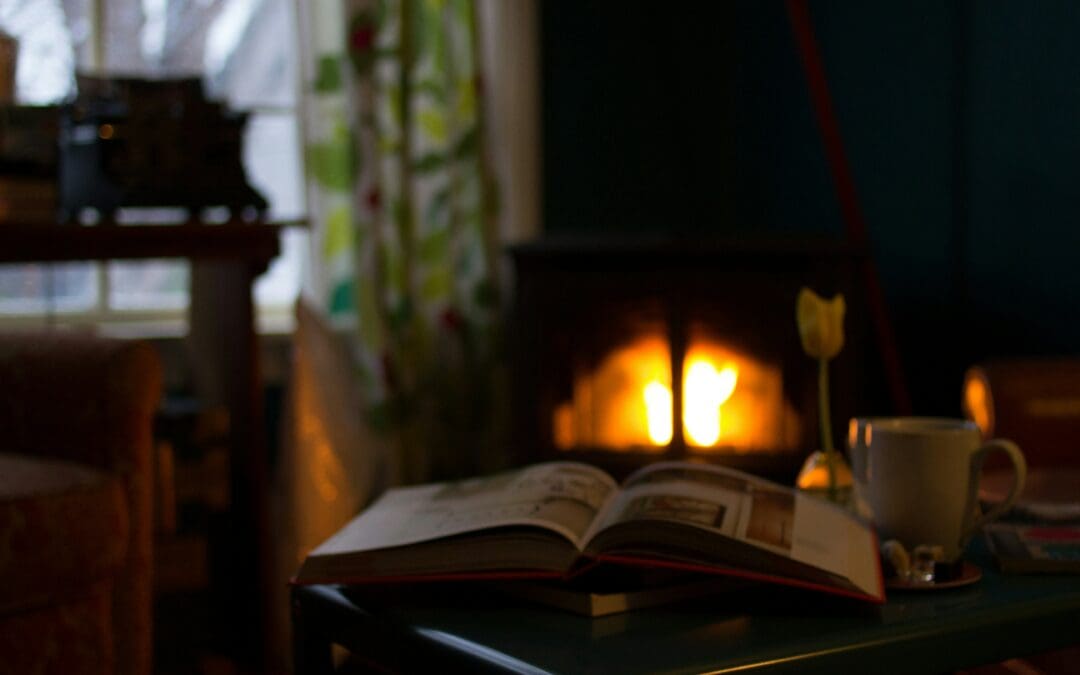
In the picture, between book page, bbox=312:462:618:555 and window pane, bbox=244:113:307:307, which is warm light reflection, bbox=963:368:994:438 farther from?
window pane, bbox=244:113:307:307

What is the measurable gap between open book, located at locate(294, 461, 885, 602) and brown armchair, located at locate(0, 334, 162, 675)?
743 millimetres

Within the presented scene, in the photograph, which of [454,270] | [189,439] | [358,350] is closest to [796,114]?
[454,270]

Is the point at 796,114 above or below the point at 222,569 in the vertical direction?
above

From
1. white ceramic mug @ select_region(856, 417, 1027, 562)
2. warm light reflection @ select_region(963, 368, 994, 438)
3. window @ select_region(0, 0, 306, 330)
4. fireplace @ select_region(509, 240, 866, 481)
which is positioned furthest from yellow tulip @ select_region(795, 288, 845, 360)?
window @ select_region(0, 0, 306, 330)

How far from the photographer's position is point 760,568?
0.98m

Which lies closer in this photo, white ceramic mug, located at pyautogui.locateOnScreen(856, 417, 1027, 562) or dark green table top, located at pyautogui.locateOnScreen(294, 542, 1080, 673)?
dark green table top, located at pyautogui.locateOnScreen(294, 542, 1080, 673)

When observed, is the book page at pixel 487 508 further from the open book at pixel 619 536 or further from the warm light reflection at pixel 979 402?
the warm light reflection at pixel 979 402

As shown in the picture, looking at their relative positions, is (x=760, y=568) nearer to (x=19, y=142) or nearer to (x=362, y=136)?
(x=19, y=142)

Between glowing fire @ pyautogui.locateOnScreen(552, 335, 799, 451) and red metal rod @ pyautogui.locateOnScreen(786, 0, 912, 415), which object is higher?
red metal rod @ pyautogui.locateOnScreen(786, 0, 912, 415)

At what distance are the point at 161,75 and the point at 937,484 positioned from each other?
6.84 ft

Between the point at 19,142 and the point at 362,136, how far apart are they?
0.85 m

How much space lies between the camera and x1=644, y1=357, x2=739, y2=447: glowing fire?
108 inches

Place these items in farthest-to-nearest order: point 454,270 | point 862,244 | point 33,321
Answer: point 454,270, point 33,321, point 862,244

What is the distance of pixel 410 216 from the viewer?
2.96 metres
